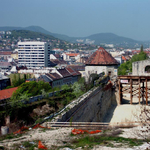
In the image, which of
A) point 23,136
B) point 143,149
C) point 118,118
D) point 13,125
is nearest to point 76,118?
point 13,125

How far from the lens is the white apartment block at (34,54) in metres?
118

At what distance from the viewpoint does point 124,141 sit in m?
8.59

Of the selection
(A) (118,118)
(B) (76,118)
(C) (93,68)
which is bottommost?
(A) (118,118)

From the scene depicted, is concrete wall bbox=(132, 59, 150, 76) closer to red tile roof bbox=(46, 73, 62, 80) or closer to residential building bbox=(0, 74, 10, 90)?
red tile roof bbox=(46, 73, 62, 80)

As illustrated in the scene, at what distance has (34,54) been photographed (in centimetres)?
12138

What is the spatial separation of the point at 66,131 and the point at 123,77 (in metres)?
15.4

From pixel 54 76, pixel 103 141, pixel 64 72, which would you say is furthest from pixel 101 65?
pixel 64 72

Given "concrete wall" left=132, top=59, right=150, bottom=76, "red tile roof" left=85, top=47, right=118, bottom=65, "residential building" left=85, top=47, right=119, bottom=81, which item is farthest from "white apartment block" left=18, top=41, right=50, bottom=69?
"residential building" left=85, top=47, right=119, bottom=81

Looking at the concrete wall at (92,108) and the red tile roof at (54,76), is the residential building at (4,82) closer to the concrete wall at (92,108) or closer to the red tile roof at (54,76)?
the red tile roof at (54,76)

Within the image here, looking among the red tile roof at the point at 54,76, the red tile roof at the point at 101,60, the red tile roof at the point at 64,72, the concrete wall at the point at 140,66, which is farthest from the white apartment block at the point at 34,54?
the red tile roof at the point at 101,60

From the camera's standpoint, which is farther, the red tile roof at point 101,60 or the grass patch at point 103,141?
the red tile roof at point 101,60

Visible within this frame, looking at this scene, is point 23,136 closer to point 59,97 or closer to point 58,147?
point 58,147

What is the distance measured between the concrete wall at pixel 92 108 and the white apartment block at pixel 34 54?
3675 inches

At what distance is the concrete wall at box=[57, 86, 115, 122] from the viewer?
511 inches
